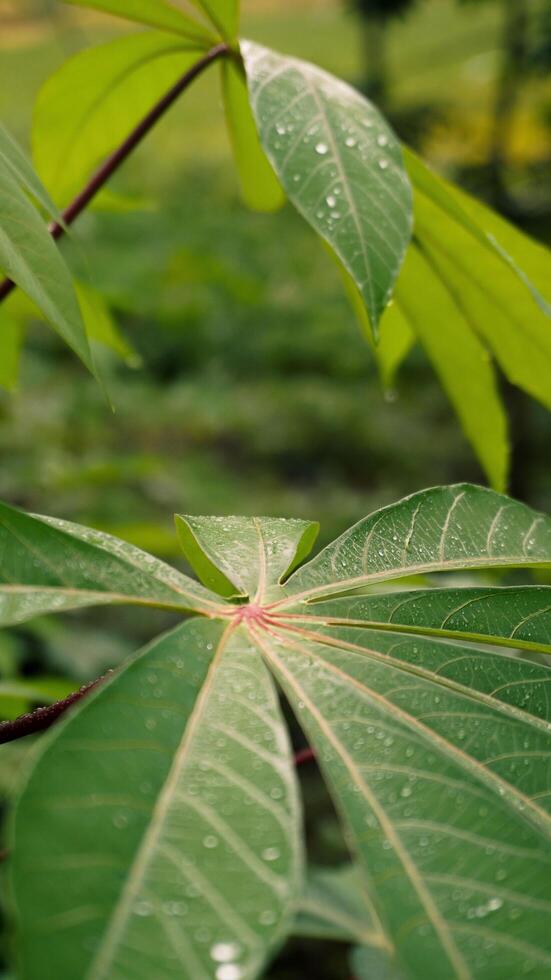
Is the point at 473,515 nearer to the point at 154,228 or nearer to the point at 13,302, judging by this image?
the point at 13,302

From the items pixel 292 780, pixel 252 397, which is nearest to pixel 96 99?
pixel 292 780

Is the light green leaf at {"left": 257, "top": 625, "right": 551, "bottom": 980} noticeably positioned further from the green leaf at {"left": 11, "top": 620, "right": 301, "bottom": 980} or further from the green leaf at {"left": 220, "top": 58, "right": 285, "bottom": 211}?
the green leaf at {"left": 220, "top": 58, "right": 285, "bottom": 211}

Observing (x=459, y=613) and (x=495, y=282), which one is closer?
(x=459, y=613)

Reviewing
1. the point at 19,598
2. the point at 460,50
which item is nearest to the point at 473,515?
the point at 19,598

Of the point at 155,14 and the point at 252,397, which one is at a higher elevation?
the point at 155,14

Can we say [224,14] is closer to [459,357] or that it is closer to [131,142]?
[131,142]

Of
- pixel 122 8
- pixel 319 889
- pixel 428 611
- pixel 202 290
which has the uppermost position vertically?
pixel 122 8
